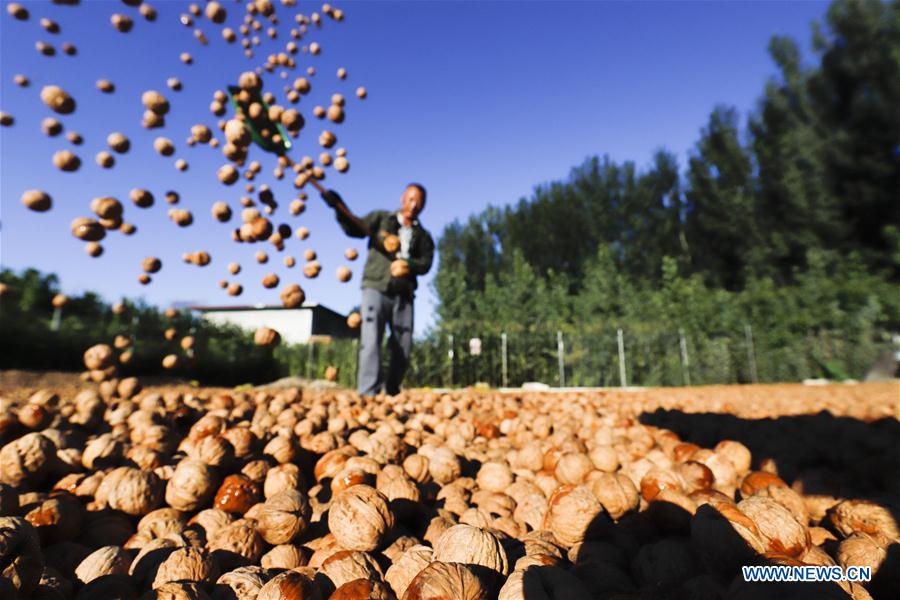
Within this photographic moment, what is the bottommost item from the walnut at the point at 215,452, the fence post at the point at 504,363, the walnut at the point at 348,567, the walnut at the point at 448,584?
the walnut at the point at 348,567

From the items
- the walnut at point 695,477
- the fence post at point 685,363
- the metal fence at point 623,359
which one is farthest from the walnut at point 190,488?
the fence post at point 685,363

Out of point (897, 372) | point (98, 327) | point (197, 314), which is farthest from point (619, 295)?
point (98, 327)

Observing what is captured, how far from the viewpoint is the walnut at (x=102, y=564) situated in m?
1.28

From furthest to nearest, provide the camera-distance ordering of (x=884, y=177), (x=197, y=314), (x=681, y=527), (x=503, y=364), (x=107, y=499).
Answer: (x=884, y=177)
(x=197, y=314)
(x=503, y=364)
(x=107, y=499)
(x=681, y=527)

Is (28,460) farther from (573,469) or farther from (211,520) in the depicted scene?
(573,469)

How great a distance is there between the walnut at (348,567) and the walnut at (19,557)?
644 millimetres

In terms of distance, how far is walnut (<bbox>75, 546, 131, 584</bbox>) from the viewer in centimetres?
128

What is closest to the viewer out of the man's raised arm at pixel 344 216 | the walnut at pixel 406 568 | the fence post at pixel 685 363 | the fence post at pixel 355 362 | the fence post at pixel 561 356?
the walnut at pixel 406 568

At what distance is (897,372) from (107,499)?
58.9ft

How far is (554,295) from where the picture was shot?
65.3 ft

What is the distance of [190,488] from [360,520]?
0.74 metres

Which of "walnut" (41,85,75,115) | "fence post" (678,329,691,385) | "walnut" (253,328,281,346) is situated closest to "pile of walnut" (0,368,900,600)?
"walnut" (253,328,281,346)

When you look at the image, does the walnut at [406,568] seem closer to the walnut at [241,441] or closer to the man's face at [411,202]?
the walnut at [241,441]

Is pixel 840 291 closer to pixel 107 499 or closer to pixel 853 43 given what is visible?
pixel 853 43
